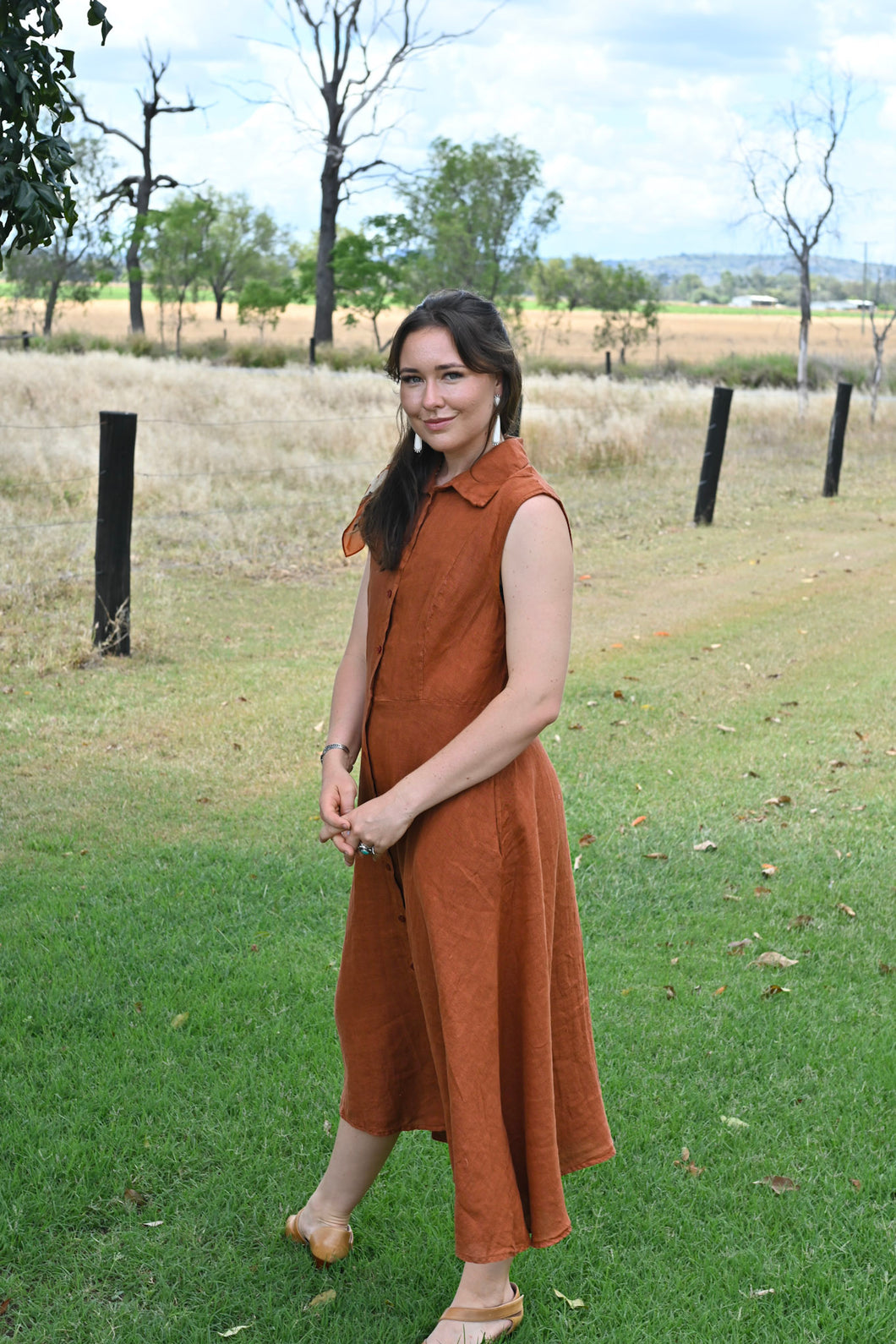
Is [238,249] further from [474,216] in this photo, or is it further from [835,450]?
[835,450]

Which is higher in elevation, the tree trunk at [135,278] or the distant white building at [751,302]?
the distant white building at [751,302]

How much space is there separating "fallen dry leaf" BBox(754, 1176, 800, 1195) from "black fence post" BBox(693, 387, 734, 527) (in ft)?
36.7

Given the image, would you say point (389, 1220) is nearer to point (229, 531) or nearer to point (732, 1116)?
point (732, 1116)

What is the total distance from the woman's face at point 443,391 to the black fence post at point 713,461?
38.5ft

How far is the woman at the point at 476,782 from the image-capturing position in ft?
7.30

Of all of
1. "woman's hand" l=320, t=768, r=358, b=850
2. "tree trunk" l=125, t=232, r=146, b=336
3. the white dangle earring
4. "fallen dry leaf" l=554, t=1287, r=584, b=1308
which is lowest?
"fallen dry leaf" l=554, t=1287, r=584, b=1308

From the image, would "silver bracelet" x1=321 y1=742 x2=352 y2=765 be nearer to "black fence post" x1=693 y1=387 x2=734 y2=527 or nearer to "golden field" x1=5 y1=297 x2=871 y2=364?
"black fence post" x1=693 y1=387 x2=734 y2=527

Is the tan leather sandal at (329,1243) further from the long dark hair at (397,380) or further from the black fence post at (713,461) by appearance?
the black fence post at (713,461)

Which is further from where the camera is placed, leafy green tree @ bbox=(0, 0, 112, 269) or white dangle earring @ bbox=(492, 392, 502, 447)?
leafy green tree @ bbox=(0, 0, 112, 269)

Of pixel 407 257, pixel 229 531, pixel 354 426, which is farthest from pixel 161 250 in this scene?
pixel 229 531

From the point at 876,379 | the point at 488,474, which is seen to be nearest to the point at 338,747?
the point at 488,474

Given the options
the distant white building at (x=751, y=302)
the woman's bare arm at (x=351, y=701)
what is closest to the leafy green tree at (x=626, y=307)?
the woman's bare arm at (x=351, y=701)

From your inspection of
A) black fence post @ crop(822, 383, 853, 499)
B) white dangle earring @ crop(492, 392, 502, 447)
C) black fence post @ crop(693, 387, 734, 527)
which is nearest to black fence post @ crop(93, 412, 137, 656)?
white dangle earring @ crop(492, 392, 502, 447)

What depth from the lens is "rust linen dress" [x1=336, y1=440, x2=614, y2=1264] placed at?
89.5 inches
